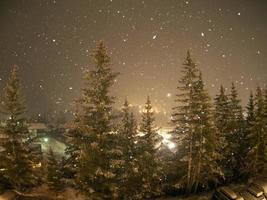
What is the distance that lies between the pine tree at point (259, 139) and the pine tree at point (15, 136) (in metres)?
22.7

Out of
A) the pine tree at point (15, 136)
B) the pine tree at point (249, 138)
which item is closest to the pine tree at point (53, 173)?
the pine tree at point (15, 136)

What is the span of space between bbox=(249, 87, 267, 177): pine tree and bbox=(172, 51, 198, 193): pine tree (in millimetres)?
7136

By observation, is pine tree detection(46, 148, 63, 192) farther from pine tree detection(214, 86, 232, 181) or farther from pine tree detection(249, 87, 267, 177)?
pine tree detection(249, 87, 267, 177)

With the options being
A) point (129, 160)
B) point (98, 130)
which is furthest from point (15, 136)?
point (129, 160)

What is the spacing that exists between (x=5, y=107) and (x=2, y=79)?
161702 millimetres

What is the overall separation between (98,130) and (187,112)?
8.85 m

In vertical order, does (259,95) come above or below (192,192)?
above

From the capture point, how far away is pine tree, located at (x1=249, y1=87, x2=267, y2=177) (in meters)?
35.8

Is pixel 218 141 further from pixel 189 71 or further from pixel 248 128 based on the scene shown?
pixel 189 71

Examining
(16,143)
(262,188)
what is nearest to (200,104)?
(262,188)

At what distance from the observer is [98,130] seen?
28891mm

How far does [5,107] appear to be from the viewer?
33.9 m

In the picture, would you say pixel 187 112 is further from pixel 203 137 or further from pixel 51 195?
pixel 51 195

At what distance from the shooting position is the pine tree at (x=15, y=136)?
1332 inches
